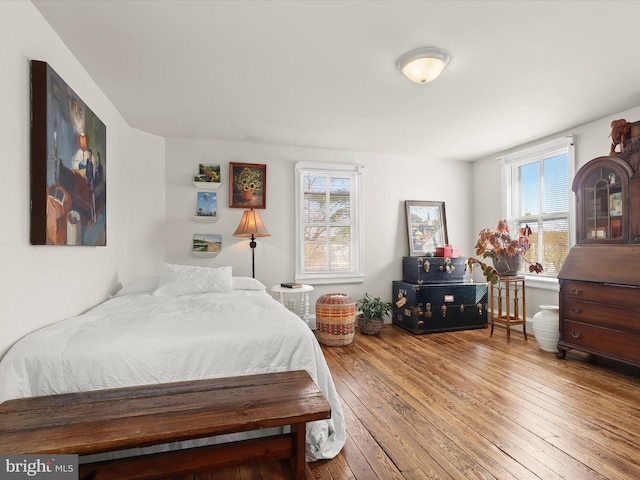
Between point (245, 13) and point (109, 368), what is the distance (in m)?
A: 1.96

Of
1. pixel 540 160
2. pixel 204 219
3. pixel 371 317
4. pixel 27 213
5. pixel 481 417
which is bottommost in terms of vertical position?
pixel 481 417

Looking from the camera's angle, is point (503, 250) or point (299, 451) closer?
point (299, 451)

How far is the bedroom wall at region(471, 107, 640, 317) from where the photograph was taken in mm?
3381

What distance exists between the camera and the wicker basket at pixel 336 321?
3723mm

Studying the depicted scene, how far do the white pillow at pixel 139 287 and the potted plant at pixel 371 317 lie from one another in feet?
8.05

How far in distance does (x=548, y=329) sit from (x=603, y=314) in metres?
0.61

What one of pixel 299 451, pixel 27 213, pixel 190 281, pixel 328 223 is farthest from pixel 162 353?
pixel 328 223

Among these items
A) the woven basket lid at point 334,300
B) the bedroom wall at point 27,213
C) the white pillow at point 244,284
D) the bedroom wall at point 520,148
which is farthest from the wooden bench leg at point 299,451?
the bedroom wall at point 520,148

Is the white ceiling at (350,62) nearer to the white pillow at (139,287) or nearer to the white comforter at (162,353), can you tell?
the white pillow at (139,287)

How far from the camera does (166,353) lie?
163cm

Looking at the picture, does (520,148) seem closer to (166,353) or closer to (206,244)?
(206,244)

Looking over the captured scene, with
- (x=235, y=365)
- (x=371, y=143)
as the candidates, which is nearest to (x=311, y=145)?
(x=371, y=143)

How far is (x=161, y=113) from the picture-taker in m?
3.23

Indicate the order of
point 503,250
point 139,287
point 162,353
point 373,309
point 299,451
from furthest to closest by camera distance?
Answer: point 373,309, point 503,250, point 139,287, point 162,353, point 299,451
